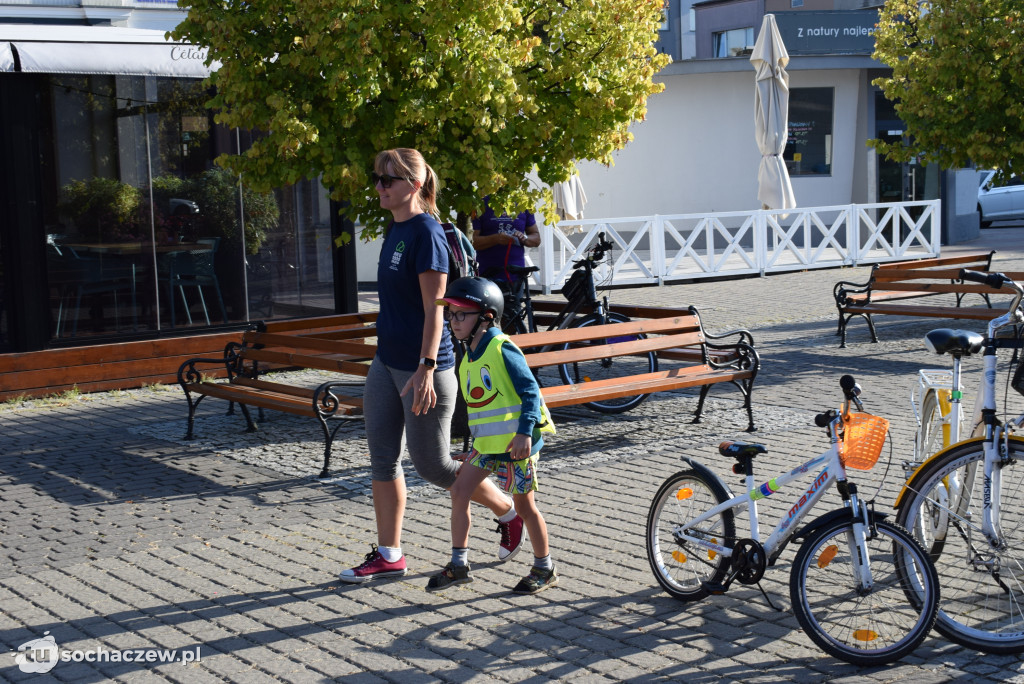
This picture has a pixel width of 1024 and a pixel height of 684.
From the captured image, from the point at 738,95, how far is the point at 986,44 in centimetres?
1516

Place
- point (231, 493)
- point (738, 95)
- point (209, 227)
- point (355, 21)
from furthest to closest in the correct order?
point (738, 95), point (209, 227), point (355, 21), point (231, 493)

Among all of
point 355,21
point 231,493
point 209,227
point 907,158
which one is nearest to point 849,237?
point 907,158

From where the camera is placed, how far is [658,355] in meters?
9.27

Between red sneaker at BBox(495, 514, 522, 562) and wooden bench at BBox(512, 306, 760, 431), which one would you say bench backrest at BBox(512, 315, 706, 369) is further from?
red sneaker at BBox(495, 514, 522, 562)

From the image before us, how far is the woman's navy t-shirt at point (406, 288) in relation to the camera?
5254mm

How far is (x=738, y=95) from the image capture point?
28.3 meters

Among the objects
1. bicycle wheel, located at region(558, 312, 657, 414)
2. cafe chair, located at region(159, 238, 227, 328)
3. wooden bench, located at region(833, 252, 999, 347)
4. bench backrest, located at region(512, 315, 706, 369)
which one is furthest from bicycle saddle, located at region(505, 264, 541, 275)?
wooden bench, located at region(833, 252, 999, 347)

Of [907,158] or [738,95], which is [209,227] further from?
[738,95]

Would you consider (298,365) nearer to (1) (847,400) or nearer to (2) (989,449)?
(1) (847,400)

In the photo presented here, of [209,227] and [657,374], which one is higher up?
[209,227]

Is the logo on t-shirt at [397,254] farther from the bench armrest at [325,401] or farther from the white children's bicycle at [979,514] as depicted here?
the bench armrest at [325,401]

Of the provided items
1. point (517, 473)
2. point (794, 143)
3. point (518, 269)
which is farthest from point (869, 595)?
point (794, 143)

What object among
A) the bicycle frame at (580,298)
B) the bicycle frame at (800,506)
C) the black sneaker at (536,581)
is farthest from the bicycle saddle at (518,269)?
the bicycle frame at (800,506)

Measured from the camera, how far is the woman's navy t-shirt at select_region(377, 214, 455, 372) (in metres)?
5.25
